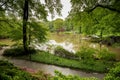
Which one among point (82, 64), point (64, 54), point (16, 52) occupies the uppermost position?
point (16, 52)

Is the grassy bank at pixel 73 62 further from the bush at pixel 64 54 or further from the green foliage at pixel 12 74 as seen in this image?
the green foliage at pixel 12 74

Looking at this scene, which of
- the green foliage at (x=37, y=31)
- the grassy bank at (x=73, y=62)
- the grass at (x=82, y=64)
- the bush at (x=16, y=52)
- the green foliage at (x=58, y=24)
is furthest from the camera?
the green foliage at (x=58, y=24)

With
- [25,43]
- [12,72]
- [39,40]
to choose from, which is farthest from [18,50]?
[12,72]

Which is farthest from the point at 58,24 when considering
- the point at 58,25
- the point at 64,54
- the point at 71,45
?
the point at 64,54

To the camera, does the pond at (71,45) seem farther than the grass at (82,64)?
Yes

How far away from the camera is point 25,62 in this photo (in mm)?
18891

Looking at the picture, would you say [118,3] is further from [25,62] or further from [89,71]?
[25,62]

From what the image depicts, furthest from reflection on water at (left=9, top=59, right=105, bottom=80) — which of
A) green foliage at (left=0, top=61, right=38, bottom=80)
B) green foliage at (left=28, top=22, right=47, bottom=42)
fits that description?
green foliage at (left=0, top=61, right=38, bottom=80)

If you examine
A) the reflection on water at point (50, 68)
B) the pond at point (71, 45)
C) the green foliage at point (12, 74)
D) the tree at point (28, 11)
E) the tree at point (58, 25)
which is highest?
the tree at point (58, 25)

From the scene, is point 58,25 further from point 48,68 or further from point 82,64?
point 48,68

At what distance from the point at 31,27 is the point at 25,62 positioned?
402 cm

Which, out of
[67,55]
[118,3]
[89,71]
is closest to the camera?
[118,3]

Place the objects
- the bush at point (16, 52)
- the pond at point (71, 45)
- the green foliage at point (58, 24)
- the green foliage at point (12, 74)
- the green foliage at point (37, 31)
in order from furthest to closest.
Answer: the green foliage at point (58, 24), the pond at point (71, 45), the bush at point (16, 52), the green foliage at point (37, 31), the green foliage at point (12, 74)

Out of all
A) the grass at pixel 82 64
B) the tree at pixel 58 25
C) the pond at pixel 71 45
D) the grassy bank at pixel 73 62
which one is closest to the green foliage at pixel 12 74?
the grass at pixel 82 64
